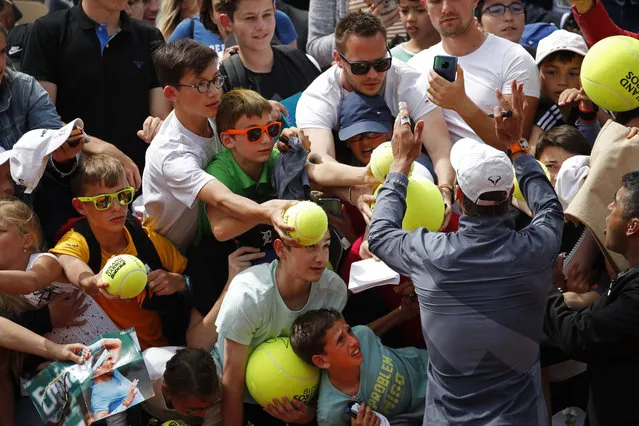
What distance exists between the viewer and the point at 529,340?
180 inches

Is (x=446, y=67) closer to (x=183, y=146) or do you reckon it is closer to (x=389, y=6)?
(x=183, y=146)

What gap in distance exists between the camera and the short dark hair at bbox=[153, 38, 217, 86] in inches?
223

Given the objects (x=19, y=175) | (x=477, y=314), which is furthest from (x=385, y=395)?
(x=19, y=175)

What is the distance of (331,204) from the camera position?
589 cm

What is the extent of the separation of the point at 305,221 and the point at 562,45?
2.42m

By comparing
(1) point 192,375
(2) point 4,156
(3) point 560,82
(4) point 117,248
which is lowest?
(1) point 192,375

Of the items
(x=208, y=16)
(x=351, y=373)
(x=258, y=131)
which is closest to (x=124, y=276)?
(x=258, y=131)

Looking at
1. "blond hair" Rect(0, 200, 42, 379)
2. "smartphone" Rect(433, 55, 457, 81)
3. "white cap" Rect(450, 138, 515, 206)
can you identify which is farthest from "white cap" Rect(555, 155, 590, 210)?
"blond hair" Rect(0, 200, 42, 379)

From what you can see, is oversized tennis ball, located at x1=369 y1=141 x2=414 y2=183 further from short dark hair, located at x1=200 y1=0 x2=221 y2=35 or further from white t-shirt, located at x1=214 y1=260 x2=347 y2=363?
short dark hair, located at x1=200 y1=0 x2=221 y2=35

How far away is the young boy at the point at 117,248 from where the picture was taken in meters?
5.61

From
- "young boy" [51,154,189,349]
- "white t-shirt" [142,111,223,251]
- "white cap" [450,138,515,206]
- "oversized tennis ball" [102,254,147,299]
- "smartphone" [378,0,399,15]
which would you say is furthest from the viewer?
"smartphone" [378,0,399,15]

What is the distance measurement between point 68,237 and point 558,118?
10.3 ft

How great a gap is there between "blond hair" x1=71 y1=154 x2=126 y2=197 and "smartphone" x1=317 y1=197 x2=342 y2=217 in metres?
1.15

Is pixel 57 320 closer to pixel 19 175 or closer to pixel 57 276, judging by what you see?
pixel 57 276
